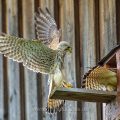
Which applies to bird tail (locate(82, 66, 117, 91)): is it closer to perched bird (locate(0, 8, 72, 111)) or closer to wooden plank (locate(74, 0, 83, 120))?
perched bird (locate(0, 8, 72, 111))

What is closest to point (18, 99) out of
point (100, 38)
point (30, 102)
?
point (30, 102)

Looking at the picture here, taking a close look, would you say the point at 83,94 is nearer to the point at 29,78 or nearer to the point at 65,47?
the point at 65,47

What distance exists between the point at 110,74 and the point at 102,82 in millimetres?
98

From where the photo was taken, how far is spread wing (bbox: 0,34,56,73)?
682 centimetres

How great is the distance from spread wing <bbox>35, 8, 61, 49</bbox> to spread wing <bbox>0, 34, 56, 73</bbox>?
13.3 inches

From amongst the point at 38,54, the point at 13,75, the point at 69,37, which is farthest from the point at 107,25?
the point at 38,54

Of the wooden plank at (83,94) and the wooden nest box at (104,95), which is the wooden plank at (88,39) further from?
the wooden plank at (83,94)

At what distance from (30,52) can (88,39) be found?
1606 millimetres

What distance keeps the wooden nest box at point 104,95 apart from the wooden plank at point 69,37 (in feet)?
4.57

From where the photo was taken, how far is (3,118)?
828cm

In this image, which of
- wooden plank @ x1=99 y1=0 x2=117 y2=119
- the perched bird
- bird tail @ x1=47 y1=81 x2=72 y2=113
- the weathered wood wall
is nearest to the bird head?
the perched bird

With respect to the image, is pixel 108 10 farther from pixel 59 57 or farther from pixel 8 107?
pixel 59 57

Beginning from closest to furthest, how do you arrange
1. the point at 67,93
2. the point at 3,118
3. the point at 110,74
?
the point at 67,93
the point at 110,74
the point at 3,118

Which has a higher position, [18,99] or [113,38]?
[113,38]
